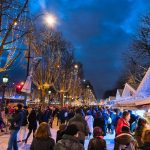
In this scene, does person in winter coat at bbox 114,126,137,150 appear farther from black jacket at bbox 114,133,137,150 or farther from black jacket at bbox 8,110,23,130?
black jacket at bbox 8,110,23,130

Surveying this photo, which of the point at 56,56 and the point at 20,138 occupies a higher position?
the point at 56,56

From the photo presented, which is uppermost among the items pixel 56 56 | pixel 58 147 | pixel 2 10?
pixel 56 56

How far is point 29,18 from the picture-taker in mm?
18219

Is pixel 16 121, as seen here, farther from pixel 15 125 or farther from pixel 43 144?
pixel 43 144

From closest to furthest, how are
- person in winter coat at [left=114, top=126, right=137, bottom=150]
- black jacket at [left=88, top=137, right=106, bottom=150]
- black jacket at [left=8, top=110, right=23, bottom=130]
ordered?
1. person in winter coat at [left=114, top=126, right=137, bottom=150]
2. black jacket at [left=88, top=137, right=106, bottom=150]
3. black jacket at [left=8, top=110, right=23, bottom=130]

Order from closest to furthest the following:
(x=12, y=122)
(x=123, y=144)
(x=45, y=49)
A: (x=123, y=144)
(x=12, y=122)
(x=45, y=49)

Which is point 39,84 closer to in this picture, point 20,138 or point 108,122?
point 108,122

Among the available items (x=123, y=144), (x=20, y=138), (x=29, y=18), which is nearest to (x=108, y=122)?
(x=20, y=138)

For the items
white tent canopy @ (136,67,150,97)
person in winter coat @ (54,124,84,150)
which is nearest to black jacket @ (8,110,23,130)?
person in winter coat @ (54,124,84,150)

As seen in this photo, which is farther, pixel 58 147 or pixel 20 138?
pixel 20 138

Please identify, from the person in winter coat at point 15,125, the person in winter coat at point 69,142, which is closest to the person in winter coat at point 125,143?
the person in winter coat at point 69,142

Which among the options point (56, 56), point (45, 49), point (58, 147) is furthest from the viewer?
point (56, 56)

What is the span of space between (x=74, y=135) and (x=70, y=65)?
6317 centimetres

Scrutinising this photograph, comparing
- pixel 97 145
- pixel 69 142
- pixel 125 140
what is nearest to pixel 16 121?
pixel 97 145
